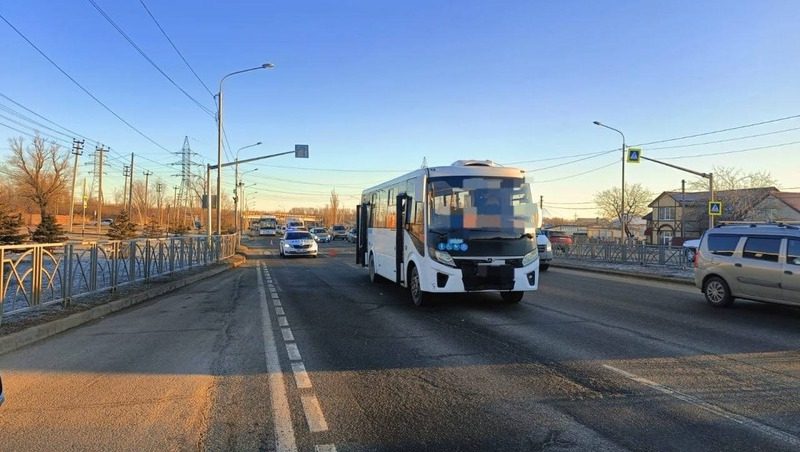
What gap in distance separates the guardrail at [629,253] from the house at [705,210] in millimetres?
32536

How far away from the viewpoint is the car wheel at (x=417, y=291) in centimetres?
1174

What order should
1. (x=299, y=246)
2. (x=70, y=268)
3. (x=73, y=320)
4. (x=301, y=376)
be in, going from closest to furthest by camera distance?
(x=301, y=376), (x=73, y=320), (x=70, y=268), (x=299, y=246)

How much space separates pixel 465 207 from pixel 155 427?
7890mm

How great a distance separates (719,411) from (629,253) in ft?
73.8

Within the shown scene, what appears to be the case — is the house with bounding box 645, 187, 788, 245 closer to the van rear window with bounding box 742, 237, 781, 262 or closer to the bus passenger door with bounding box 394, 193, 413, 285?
the van rear window with bounding box 742, 237, 781, 262

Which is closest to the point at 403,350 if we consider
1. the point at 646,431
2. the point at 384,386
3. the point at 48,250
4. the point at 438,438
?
the point at 384,386

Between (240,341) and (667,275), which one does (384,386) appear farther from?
(667,275)

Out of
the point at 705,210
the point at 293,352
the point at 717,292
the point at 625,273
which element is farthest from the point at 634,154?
the point at 705,210

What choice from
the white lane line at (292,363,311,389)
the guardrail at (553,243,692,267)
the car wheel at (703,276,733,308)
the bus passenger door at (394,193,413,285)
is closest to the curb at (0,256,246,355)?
the white lane line at (292,363,311,389)

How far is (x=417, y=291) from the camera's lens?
1191 cm

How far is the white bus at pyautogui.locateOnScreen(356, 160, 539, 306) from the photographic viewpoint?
11.1 metres

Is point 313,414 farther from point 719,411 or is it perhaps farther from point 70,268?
point 70,268

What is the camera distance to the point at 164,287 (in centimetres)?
1502

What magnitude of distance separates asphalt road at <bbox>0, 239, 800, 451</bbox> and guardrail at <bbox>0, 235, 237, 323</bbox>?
1.21m
